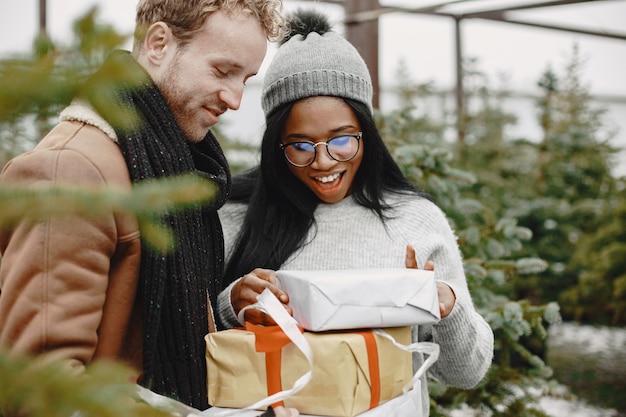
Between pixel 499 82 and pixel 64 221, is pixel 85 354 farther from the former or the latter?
pixel 499 82

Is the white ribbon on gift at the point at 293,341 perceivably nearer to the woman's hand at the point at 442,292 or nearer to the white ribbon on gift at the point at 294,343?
the white ribbon on gift at the point at 294,343

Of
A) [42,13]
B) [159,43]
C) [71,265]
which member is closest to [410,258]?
[159,43]

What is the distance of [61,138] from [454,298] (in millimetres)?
1020

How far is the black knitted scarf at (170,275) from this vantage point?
1.29 m

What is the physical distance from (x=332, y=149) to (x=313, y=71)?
9.0 inches

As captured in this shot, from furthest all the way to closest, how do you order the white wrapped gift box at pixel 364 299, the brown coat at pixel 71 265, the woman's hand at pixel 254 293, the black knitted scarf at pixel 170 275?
the woman's hand at pixel 254 293
the white wrapped gift box at pixel 364 299
the black knitted scarf at pixel 170 275
the brown coat at pixel 71 265

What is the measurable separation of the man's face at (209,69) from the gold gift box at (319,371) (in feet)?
1.57

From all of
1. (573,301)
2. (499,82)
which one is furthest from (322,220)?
(499,82)

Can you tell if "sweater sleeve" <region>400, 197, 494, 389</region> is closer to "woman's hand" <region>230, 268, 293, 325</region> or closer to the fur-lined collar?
"woman's hand" <region>230, 268, 293, 325</region>

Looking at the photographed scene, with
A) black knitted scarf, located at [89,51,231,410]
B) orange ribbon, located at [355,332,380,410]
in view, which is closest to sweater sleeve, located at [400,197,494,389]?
orange ribbon, located at [355,332,380,410]

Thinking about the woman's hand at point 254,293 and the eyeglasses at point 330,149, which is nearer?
the woman's hand at point 254,293

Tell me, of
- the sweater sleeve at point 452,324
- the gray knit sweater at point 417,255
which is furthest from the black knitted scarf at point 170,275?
the sweater sleeve at point 452,324

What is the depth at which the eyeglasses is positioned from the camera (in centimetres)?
191

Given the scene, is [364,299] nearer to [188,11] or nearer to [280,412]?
[280,412]
